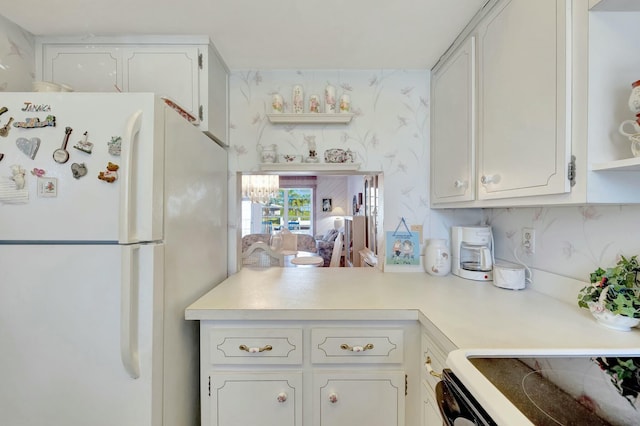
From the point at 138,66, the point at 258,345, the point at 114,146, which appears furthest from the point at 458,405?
the point at 138,66

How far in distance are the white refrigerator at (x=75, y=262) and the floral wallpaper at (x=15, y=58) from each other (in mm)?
591

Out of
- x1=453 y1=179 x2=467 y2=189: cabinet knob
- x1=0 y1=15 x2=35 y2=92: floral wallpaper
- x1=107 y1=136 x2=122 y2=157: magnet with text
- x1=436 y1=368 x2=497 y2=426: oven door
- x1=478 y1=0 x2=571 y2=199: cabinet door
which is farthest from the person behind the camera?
x1=453 y1=179 x2=467 y2=189: cabinet knob

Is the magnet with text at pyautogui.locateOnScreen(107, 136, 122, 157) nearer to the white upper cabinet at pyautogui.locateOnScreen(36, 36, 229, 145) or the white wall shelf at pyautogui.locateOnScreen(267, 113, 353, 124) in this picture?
the white upper cabinet at pyautogui.locateOnScreen(36, 36, 229, 145)

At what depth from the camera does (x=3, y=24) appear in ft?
4.07

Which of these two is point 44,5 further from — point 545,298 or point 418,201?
point 545,298

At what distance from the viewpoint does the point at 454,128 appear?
1.44 metres

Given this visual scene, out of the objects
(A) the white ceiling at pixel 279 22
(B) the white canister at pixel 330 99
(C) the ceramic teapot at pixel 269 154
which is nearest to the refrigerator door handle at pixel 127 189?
(A) the white ceiling at pixel 279 22

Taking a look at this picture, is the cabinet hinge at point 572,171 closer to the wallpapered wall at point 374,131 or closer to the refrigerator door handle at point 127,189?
the wallpapered wall at point 374,131

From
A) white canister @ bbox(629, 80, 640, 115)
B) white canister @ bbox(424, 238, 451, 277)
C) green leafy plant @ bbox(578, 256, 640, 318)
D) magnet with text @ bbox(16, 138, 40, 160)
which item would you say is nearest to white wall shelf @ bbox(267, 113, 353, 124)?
white canister @ bbox(424, 238, 451, 277)

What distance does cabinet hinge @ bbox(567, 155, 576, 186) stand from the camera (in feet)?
2.55

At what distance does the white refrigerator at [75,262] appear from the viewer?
35.3 inches

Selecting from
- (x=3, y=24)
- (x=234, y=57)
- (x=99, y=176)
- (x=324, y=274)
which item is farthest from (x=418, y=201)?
(x=3, y=24)

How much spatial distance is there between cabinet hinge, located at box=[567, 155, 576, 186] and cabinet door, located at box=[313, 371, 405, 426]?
3.02 ft

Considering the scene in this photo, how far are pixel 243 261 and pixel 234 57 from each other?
1.37m
